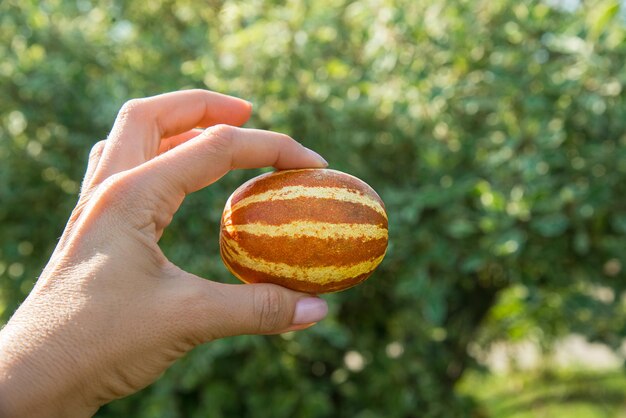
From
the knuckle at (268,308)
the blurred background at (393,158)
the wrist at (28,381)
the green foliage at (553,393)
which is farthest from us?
the green foliage at (553,393)

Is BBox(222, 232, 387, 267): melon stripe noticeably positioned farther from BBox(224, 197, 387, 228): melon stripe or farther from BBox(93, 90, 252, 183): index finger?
BBox(93, 90, 252, 183): index finger

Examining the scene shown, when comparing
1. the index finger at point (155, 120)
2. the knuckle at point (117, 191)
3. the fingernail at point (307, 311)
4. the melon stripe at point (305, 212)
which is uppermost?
the knuckle at point (117, 191)

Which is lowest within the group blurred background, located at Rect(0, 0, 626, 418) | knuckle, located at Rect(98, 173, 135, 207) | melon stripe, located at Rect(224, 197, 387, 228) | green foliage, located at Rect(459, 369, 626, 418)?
green foliage, located at Rect(459, 369, 626, 418)

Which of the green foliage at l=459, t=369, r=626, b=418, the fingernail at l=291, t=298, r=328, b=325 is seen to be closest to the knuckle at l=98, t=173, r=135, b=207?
the fingernail at l=291, t=298, r=328, b=325

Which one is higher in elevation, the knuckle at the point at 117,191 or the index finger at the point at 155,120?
the knuckle at the point at 117,191

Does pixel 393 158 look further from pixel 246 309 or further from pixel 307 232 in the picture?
pixel 246 309

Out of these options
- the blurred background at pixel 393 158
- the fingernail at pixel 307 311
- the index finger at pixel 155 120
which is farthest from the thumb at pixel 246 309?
the blurred background at pixel 393 158

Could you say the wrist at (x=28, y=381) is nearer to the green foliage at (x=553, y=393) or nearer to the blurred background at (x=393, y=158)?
the blurred background at (x=393, y=158)
